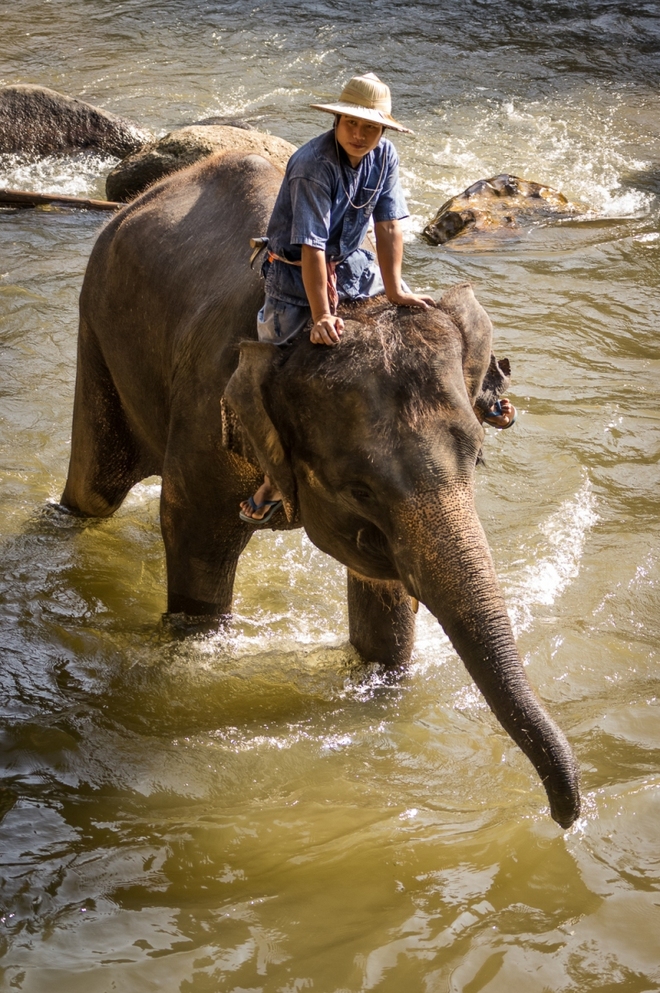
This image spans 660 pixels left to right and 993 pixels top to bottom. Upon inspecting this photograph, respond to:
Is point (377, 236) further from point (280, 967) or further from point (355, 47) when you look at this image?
point (355, 47)

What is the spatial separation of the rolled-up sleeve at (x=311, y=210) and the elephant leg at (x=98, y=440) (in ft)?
5.39

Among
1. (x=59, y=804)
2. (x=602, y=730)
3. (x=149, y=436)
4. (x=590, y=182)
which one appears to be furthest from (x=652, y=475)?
(x=590, y=182)

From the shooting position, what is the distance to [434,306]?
2.73 meters

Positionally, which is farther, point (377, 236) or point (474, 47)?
point (474, 47)

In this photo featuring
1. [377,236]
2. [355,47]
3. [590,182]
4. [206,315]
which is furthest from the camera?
[355,47]

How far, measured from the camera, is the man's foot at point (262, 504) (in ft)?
9.77

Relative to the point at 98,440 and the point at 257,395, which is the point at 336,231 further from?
the point at 98,440

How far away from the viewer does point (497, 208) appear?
295 inches

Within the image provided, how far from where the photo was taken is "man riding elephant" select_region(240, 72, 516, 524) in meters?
2.68

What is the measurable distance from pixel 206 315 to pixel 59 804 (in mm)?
1434

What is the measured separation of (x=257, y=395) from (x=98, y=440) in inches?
72.2

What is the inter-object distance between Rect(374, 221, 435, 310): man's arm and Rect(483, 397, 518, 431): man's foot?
1.13 feet

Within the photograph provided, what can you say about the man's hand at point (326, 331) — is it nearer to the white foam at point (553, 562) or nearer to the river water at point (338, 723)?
the river water at point (338, 723)

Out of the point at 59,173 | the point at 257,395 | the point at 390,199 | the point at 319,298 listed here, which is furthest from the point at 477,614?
the point at 59,173
